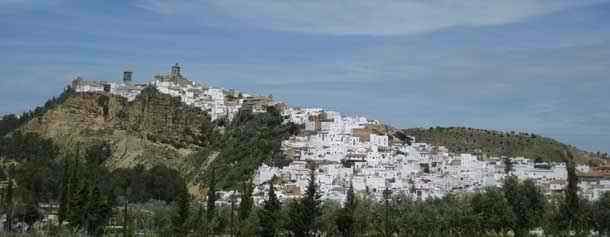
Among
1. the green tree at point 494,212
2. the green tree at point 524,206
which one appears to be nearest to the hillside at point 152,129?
the green tree at point 494,212

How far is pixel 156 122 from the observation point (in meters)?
98.8

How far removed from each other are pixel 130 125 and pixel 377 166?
35759 mm

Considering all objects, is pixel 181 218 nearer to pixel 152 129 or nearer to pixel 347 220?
pixel 347 220

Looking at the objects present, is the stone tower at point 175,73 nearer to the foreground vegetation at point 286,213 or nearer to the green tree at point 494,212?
the foreground vegetation at point 286,213

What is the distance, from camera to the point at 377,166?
3004 inches

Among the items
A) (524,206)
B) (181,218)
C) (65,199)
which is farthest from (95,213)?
(524,206)

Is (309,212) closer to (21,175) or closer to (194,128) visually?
(21,175)

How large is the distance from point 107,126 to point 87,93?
577 cm

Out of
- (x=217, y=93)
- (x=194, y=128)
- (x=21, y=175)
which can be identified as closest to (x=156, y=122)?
(x=194, y=128)

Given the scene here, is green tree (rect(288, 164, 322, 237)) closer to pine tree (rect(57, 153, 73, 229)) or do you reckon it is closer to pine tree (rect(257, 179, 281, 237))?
pine tree (rect(257, 179, 281, 237))

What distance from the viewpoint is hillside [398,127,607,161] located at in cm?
9275

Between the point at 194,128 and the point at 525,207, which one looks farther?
the point at 194,128

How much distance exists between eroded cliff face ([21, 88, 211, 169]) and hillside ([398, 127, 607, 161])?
1045 inches

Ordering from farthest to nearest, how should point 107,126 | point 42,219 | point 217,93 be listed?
1. point 217,93
2. point 107,126
3. point 42,219
